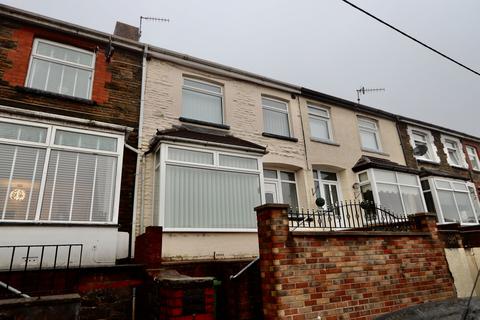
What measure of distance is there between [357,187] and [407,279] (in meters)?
6.09

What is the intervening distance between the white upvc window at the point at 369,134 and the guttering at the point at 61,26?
9.59m

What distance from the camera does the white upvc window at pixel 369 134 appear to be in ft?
42.6

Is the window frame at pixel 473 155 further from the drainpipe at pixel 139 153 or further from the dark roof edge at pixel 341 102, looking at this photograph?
the drainpipe at pixel 139 153

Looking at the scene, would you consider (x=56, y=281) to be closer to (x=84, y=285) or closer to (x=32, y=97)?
(x=84, y=285)

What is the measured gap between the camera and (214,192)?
7.59 m

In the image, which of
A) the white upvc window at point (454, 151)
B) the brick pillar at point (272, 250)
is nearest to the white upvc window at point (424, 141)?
the white upvc window at point (454, 151)

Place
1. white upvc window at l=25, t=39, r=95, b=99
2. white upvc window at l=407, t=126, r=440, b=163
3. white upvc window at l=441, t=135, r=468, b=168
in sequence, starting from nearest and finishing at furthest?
white upvc window at l=25, t=39, r=95, b=99, white upvc window at l=407, t=126, r=440, b=163, white upvc window at l=441, t=135, r=468, b=168

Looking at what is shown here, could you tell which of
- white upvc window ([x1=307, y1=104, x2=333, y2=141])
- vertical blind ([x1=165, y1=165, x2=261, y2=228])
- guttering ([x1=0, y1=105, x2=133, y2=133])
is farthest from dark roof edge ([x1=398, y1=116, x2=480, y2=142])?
guttering ([x1=0, y1=105, x2=133, y2=133])

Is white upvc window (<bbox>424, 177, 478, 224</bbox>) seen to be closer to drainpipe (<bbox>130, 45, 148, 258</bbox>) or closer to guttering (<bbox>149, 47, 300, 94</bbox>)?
guttering (<bbox>149, 47, 300, 94</bbox>)

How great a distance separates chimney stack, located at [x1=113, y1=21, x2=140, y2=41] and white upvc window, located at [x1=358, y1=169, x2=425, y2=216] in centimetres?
972

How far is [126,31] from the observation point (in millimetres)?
10211

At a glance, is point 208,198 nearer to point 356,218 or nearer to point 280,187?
point 280,187

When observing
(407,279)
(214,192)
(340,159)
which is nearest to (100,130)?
(214,192)

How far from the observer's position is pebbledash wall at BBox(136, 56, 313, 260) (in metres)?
6.93
